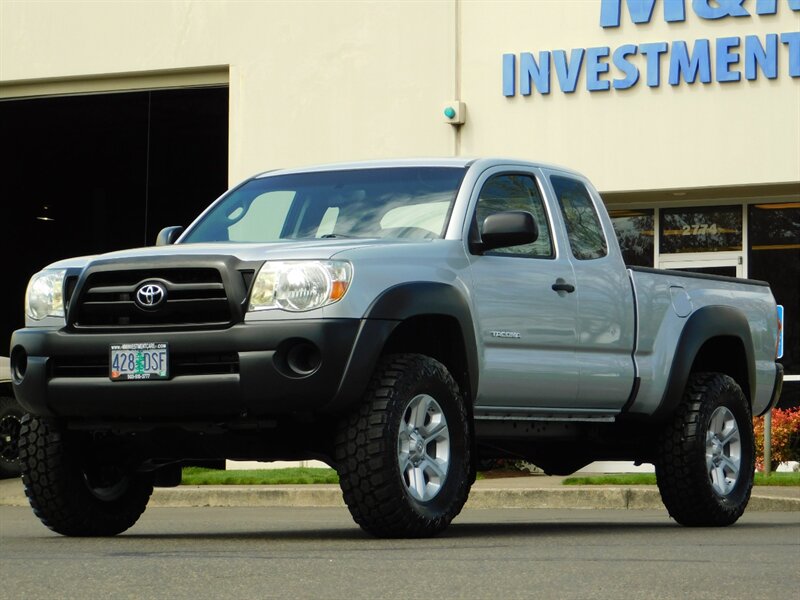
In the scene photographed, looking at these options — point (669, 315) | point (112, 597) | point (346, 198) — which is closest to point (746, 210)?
point (669, 315)

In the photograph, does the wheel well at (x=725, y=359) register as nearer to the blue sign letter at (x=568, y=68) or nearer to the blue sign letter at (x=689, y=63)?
the blue sign letter at (x=689, y=63)

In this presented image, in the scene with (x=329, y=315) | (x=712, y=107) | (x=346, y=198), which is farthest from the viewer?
(x=712, y=107)

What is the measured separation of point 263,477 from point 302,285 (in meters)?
9.68

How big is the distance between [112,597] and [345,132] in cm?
1621

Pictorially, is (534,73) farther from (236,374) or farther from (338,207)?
(236,374)

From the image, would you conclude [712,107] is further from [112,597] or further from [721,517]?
[112,597]

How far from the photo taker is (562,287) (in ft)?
31.3

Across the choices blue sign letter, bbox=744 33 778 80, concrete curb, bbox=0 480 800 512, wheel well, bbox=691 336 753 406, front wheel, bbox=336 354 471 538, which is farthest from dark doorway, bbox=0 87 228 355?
front wheel, bbox=336 354 471 538

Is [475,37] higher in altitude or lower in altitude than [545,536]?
higher

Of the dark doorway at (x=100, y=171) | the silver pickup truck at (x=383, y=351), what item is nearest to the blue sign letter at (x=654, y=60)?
the dark doorway at (x=100, y=171)

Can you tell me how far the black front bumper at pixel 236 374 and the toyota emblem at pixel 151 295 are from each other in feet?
0.48

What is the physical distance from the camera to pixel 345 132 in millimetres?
21688

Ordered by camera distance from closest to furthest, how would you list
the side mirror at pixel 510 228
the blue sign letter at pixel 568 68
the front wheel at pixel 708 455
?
1. the side mirror at pixel 510 228
2. the front wheel at pixel 708 455
3. the blue sign letter at pixel 568 68

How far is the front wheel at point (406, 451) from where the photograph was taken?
812 cm
